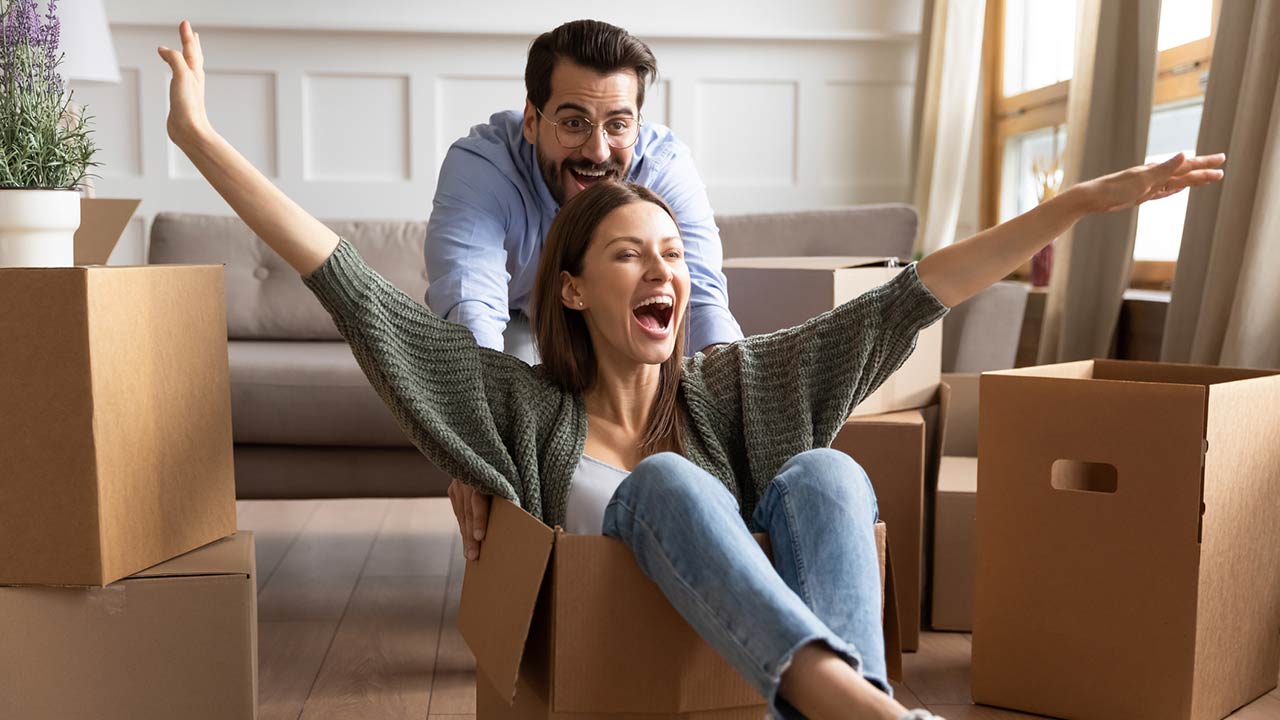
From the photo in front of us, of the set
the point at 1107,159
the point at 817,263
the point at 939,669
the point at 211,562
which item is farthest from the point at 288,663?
the point at 1107,159

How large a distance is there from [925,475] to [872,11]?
8.30ft

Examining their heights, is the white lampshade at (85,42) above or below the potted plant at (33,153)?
above

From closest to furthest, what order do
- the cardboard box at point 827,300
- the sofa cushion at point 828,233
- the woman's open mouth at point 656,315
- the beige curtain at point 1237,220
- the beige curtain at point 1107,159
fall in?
the woman's open mouth at point 656,315 < the beige curtain at point 1237,220 < the cardboard box at point 827,300 < the beige curtain at point 1107,159 < the sofa cushion at point 828,233

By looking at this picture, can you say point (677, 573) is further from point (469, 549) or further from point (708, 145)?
point (708, 145)

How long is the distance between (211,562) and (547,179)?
831 mm

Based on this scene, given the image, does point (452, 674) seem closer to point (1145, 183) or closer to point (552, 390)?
point (552, 390)

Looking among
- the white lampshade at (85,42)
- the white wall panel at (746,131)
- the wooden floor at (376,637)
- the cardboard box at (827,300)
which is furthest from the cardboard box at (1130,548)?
the white wall panel at (746,131)

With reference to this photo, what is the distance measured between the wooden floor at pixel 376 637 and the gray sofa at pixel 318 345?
0.67 ft

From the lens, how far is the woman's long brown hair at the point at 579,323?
5.08 feet

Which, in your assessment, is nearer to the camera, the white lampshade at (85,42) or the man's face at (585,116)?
the man's face at (585,116)

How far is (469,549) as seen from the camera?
1429 millimetres

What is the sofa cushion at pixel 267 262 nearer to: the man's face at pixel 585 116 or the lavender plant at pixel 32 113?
the man's face at pixel 585 116

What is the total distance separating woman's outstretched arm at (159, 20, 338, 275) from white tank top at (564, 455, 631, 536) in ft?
1.37

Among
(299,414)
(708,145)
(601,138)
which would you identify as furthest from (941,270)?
(708,145)
